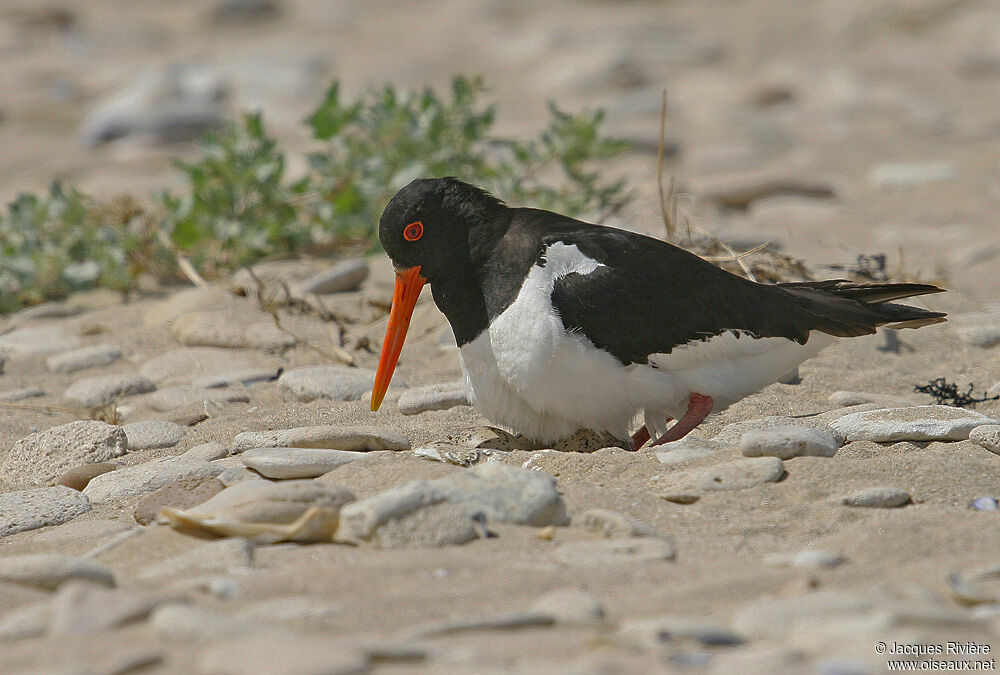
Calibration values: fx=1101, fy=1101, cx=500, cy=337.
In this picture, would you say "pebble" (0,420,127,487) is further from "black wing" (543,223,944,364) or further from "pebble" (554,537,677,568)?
"pebble" (554,537,677,568)

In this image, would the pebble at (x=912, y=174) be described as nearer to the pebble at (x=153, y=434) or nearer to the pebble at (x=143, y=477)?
the pebble at (x=153, y=434)

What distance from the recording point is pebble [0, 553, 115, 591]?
2605 mm

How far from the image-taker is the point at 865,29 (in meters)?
15.0

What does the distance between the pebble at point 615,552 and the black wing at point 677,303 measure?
973mm

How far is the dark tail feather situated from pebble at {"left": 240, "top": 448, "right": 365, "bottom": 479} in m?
1.84

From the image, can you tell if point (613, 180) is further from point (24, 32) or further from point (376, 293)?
point (24, 32)

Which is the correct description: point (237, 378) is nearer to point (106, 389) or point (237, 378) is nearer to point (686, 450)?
point (106, 389)

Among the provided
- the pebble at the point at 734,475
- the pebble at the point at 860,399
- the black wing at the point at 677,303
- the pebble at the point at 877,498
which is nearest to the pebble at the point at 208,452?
the black wing at the point at 677,303

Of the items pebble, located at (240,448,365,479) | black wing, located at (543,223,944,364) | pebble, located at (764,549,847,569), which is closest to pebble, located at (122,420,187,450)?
pebble, located at (240,448,365,479)

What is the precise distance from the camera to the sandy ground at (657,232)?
2383mm

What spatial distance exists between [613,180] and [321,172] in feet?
10.1

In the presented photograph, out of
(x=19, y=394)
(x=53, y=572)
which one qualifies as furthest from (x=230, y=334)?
(x=53, y=572)

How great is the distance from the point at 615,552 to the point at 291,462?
114 centimetres

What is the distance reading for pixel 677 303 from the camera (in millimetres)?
3828
